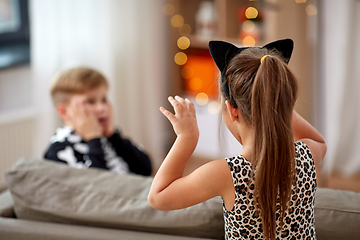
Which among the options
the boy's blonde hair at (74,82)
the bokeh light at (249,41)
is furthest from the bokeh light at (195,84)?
the boy's blonde hair at (74,82)

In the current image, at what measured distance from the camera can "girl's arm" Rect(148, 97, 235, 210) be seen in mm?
813

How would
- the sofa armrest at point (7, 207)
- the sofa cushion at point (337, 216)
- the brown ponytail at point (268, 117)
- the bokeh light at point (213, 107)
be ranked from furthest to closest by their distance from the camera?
the bokeh light at point (213, 107)
the sofa armrest at point (7, 207)
the sofa cushion at point (337, 216)
the brown ponytail at point (268, 117)

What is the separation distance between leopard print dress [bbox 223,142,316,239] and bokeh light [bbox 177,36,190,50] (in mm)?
2184

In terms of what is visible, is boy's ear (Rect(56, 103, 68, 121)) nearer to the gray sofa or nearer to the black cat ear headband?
the gray sofa

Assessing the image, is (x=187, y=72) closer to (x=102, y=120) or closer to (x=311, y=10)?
(x=311, y=10)

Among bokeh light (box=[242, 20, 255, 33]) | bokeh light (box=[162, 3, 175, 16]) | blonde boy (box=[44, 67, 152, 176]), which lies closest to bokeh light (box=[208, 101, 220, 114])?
bokeh light (box=[242, 20, 255, 33])

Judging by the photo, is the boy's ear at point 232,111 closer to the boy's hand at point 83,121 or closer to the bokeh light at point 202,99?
the boy's hand at point 83,121

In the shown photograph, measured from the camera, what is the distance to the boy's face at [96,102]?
5.72 ft

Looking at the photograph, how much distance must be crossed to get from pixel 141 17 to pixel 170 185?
2.29 m

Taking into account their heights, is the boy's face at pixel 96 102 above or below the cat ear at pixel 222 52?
below

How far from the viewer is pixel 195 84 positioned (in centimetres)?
302

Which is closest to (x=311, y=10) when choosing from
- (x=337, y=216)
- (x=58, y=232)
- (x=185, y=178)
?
(x=337, y=216)

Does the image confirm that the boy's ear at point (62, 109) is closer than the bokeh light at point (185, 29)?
Yes

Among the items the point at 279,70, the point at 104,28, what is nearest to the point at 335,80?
the point at 104,28
